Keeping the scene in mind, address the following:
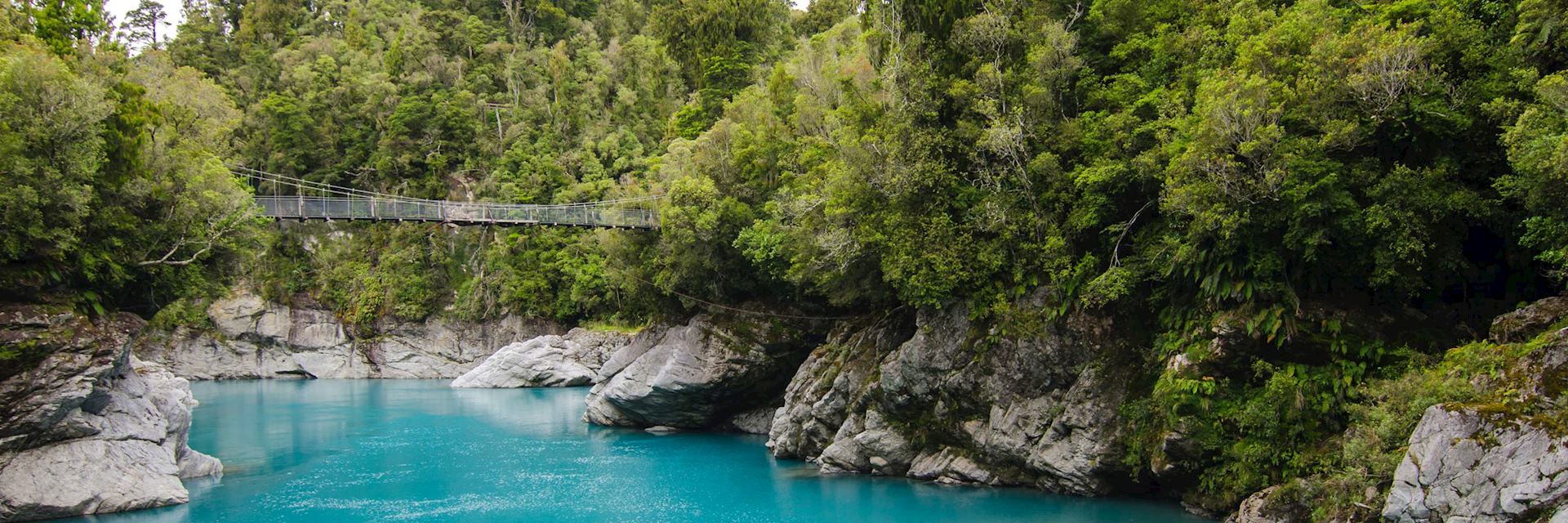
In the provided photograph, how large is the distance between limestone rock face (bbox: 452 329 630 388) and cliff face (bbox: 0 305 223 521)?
2012 centimetres

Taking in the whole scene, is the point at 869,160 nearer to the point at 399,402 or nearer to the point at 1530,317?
the point at 1530,317

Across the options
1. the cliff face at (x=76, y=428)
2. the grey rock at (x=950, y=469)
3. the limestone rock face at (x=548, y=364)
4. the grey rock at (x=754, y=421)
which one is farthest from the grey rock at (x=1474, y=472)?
the limestone rock face at (x=548, y=364)

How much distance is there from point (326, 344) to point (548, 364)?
12422 mm

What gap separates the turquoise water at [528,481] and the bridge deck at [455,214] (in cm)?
553

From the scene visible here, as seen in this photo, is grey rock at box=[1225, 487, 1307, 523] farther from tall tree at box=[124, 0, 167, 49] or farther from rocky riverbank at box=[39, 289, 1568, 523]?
tall tree at box=[124, 0, 167, 49]

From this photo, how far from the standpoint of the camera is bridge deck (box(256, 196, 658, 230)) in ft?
76.3

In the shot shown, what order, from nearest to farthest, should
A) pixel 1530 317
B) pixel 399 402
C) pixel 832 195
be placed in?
pixel 1530 317
pixel 832 195
pixel 399 402

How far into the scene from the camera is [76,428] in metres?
14.9

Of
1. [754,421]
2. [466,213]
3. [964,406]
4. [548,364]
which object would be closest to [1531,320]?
[964,406]

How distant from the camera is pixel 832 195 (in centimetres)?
1762

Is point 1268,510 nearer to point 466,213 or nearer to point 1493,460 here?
point 1493,460

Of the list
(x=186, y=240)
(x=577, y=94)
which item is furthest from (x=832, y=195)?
(x=577, y=94)

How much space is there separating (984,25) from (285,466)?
16.8m

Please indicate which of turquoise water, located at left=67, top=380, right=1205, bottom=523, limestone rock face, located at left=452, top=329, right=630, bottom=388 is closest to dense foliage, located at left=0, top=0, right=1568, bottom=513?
turquoise water, located at left=67, top=380, right=1205, bottom=523
